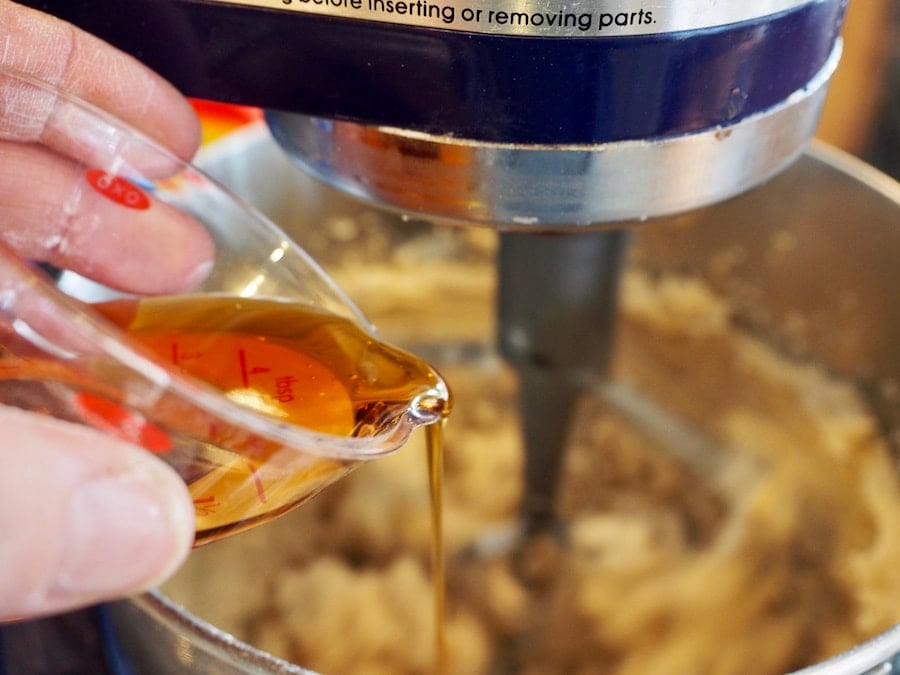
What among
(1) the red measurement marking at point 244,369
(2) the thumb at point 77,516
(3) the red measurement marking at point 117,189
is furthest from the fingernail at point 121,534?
(3) the red measurement marking at point 117,189

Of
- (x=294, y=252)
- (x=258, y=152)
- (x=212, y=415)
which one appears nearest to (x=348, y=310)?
(x=294, y=252)

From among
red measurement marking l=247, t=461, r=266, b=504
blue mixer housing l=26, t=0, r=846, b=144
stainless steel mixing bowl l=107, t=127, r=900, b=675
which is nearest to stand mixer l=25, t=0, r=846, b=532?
blue mixer housing l=26, t=0, r=846, b=144

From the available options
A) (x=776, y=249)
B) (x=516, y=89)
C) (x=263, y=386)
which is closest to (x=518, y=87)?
(x=516, y=89)

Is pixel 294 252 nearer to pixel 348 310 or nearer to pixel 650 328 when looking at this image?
pixel 348 310

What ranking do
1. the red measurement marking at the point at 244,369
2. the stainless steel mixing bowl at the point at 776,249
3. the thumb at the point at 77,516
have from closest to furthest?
the thumb at the point at 77,516 → the red measurement marking at the point at 244,369 → the stainless steel mixing bowl at the point at 776,249

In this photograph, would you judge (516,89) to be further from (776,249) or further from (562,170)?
(776,249)

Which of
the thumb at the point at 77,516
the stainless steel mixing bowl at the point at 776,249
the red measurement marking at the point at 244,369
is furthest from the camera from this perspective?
the stainless steel mixing bowl at the point at 776,249

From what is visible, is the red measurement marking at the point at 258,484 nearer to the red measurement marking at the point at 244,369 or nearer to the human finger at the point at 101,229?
the red measurement marking at the point at 244,369
